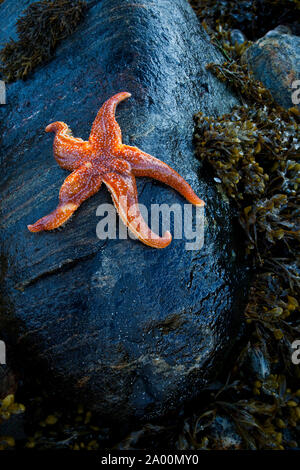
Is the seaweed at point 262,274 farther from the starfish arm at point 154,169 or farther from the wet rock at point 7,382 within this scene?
the wet rock at point 7,382

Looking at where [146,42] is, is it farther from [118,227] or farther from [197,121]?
[118,227]

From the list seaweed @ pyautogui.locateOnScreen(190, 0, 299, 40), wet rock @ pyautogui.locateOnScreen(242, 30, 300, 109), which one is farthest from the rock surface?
seaweed @ pyautogui.locateOnScreen(190, 0, 299, 40)

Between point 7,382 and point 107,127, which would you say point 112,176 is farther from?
point 7,382

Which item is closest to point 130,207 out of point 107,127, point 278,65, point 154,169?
point 154,169

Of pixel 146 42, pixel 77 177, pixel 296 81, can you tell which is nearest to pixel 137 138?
pixel 77 177

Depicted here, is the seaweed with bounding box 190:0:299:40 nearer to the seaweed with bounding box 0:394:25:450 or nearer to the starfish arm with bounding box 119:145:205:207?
the starfish arm with bounding box 119:145:205:207

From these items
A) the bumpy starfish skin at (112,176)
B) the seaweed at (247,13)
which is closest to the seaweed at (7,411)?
the bumpy starfish skin at (112,176)

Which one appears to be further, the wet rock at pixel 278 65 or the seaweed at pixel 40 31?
the wet rock at pixel 278 65
